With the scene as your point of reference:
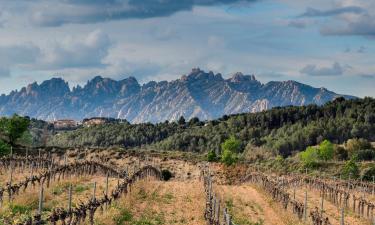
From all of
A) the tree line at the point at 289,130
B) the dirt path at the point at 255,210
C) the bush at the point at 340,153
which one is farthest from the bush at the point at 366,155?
the dirt path at the point at 255,210

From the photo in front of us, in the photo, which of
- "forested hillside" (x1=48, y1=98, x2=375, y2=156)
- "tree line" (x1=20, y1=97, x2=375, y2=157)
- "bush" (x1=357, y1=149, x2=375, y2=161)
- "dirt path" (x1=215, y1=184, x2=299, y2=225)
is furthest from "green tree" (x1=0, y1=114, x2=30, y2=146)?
"bush" (x1=357, y1=149, x2=375, y2=161)

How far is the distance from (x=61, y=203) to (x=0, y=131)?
70.9 metres

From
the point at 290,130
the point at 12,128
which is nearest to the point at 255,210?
the point at 12,128

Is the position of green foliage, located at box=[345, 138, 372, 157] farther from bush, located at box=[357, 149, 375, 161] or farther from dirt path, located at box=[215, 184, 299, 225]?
dirt path, located at box=[215, 184, 299, 225]

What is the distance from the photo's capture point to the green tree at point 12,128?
98.4m

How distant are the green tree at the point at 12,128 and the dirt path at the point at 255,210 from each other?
188ft

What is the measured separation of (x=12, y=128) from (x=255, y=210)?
68.3 meters

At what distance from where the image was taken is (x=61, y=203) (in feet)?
110

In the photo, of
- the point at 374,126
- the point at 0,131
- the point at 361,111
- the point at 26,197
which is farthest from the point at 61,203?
the point at 361,111

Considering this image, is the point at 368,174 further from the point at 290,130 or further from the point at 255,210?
the point at 290,130

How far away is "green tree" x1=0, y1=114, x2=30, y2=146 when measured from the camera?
9838 cm

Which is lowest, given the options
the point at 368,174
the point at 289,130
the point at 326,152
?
the point at 368,174

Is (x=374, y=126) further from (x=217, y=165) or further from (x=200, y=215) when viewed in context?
(x=200, y=215)

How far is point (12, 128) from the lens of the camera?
98.4m
